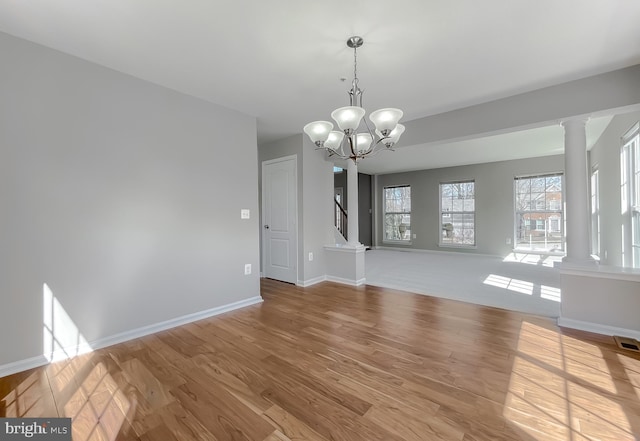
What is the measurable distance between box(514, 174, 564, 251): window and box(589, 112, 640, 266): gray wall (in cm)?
126

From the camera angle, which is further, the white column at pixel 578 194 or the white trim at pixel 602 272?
the white column at pixel 578 194

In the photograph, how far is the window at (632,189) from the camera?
323 centimetres

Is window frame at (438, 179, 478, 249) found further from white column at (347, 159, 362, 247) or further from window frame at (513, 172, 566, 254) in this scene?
white column at (347, 159, 362, 247)

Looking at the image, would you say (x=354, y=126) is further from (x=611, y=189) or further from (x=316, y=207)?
(x=611, y=189)

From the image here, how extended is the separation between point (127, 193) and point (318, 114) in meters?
2.31

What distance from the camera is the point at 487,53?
86.4 inches

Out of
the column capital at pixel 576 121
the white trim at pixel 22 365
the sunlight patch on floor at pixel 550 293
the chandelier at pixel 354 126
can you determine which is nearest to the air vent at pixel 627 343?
the sunlight patch on floor at pixel 550 293

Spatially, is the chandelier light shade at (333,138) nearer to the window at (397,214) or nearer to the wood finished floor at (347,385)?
the wood finished floor at (347,385)

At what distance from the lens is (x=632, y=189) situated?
3.38 metres

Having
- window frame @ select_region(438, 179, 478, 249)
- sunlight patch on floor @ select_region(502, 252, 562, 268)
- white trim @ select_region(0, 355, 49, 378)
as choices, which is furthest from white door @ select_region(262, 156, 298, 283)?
sunlight patch on floor @ select_region(502, 252, 562, 268)

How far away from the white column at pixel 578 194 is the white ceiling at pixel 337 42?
1.86 feet

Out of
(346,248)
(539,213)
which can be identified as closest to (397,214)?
(539,213)

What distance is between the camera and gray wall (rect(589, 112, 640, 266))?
3.66 meters

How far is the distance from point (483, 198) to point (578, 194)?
455 cm
